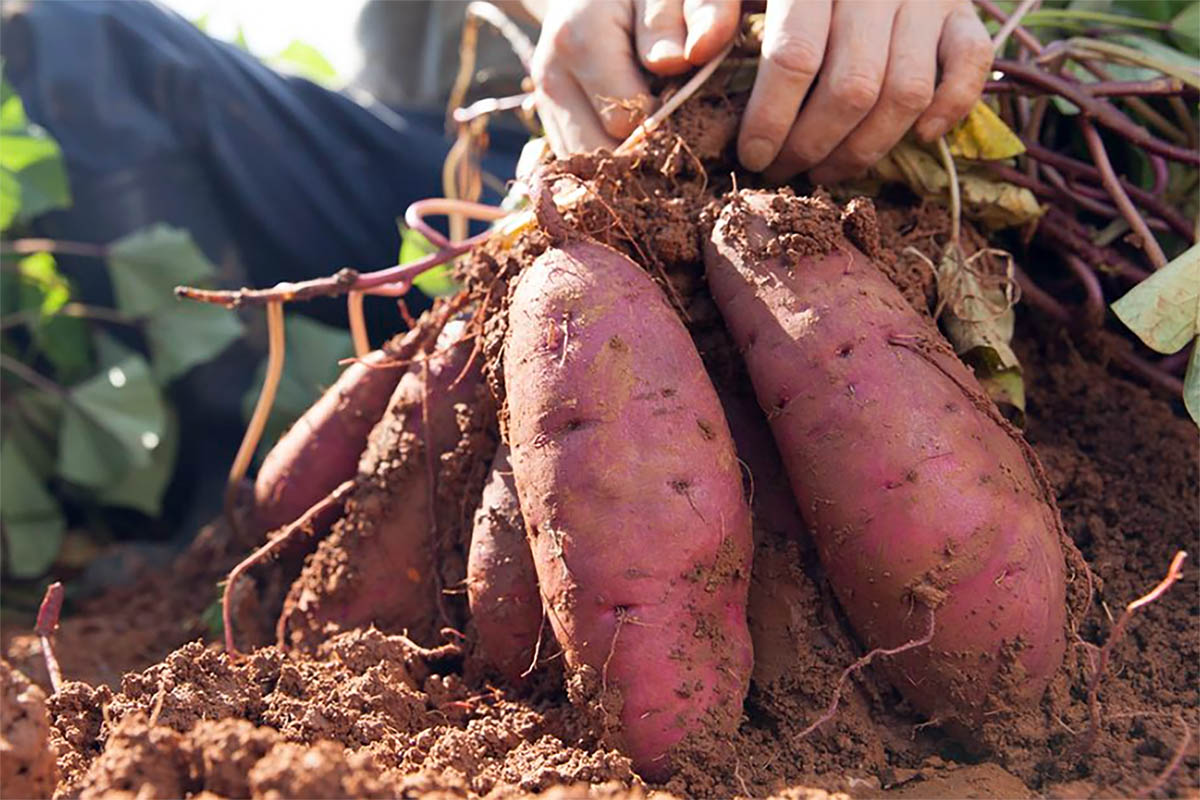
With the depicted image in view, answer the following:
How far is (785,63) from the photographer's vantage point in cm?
139

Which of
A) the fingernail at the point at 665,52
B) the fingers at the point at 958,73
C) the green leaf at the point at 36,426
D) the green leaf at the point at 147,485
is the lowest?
the green leaf at the point at 147,485

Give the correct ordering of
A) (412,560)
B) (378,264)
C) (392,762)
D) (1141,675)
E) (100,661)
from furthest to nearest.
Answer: (378,264) < (100,661) < (412,560) < (1141,675) < (392,762)

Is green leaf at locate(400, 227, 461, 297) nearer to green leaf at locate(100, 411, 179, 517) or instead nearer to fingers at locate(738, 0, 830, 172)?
fingers at locate(738, 0, 830, 172)

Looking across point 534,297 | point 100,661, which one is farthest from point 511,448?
point 100,661

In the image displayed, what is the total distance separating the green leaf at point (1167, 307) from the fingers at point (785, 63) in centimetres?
48

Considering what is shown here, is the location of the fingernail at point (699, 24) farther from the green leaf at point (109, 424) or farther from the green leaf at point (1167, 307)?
the green leaf at point (109, 424)

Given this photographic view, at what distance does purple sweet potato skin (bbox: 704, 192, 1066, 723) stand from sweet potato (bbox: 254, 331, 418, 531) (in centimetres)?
60

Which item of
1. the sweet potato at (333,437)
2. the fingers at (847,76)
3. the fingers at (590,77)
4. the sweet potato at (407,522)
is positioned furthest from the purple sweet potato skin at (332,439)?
the fingers at (847,76)

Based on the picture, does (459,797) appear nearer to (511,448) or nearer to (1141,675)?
(511,448)

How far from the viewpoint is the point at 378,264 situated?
2.98 m

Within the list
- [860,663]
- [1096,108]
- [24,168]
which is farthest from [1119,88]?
[24,168]

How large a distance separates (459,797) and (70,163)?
2.30 m

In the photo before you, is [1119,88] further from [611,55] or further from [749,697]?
[749,697]

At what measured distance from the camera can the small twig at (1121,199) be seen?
4.99 feet
